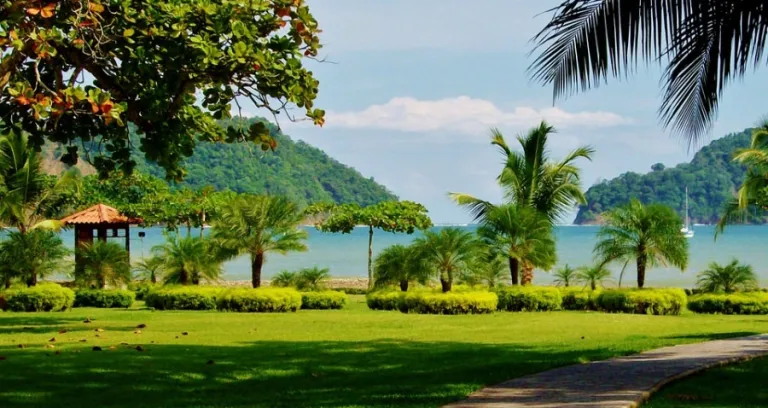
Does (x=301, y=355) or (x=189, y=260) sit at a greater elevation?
(x=189, y=260)

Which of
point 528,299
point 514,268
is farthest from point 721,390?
point 514,268

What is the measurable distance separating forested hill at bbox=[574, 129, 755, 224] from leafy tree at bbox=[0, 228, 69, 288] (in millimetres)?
66089

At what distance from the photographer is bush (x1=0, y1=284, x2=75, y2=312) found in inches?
830

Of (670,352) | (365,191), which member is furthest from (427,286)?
(365,191)

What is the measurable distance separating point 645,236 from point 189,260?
11457 millimetres

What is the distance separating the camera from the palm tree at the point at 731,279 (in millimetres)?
22766

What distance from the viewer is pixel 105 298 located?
2434 centimetres

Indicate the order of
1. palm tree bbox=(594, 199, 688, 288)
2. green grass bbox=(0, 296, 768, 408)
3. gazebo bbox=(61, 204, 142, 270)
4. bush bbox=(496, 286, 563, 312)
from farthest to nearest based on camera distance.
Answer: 1. gazebo bbox=(61, 204, 142, 270)
2. palm tree bbox=(594, 199, 688, 288)
3. bush bbox=(496, 286, 563, 312)
4. green grass bbox=(0, 296, 768, 408)

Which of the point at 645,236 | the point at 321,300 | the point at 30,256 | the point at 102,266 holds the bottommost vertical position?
the point at 321,300

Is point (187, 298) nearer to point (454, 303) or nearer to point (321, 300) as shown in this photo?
point (321, 300)

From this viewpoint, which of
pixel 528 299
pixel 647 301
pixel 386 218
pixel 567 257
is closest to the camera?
pixel 647 301

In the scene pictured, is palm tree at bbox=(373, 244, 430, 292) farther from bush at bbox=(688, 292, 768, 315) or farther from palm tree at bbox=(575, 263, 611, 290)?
bush at bbox=(688, 292, 768, 315)

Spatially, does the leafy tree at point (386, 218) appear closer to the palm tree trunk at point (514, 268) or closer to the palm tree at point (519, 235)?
the palm tree trunk at point (514, 268)

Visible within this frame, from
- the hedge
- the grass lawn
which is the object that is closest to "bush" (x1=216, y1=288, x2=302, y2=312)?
the hedge
